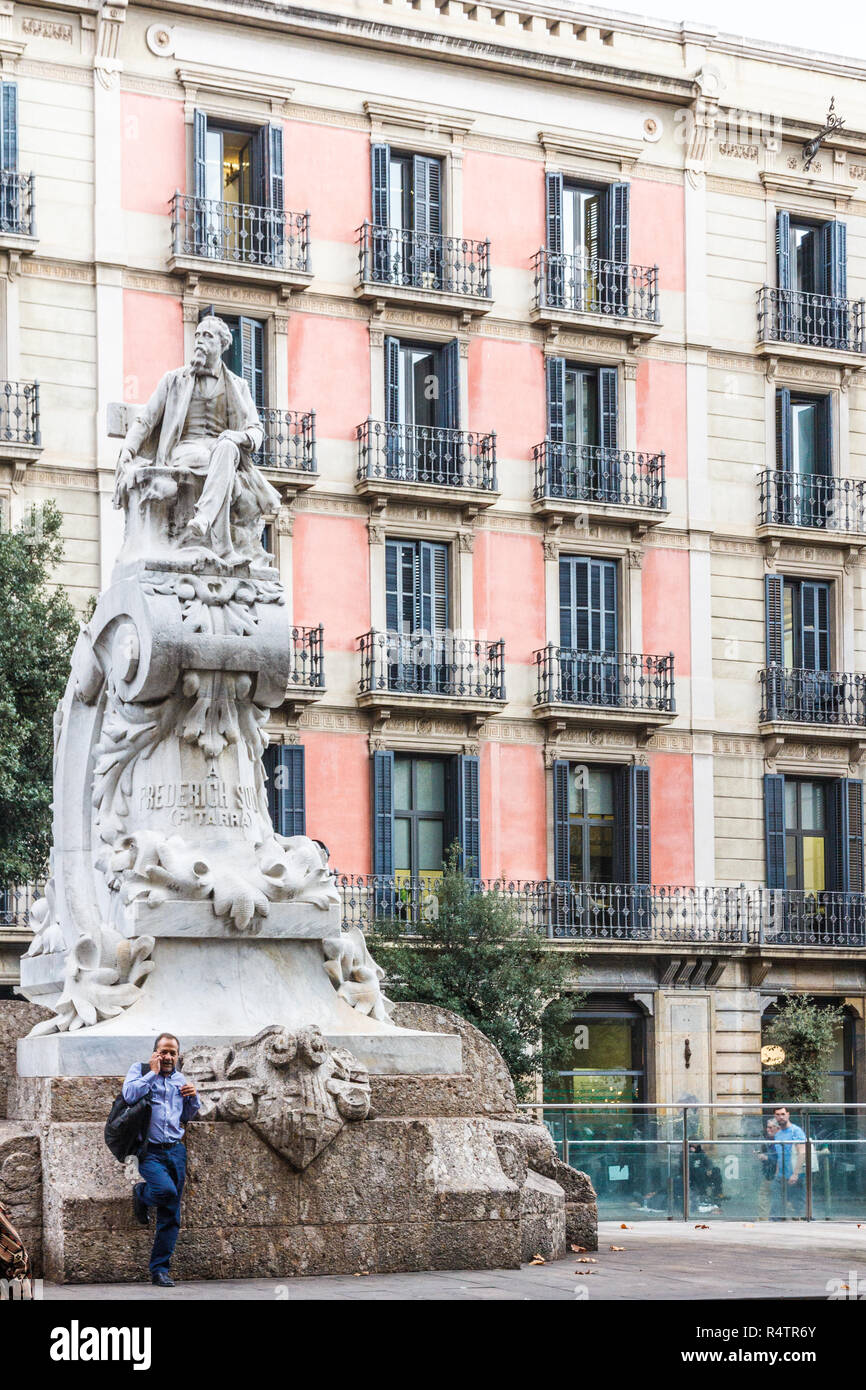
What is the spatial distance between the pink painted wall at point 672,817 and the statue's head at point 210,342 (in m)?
25.9

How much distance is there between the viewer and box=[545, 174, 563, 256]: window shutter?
39594mm

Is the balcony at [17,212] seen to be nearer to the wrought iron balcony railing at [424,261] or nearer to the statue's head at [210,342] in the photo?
the wrought iron balcony railing at [424,261]

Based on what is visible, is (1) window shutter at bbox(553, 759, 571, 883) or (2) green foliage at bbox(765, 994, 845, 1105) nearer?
(2) green foliage at bbox(765, 994, 845, 1105)

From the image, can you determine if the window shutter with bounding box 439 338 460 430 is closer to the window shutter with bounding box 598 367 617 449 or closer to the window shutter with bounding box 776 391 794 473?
the window shutter with bounding box 598 367 617 449

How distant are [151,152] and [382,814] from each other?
1071 centimetres

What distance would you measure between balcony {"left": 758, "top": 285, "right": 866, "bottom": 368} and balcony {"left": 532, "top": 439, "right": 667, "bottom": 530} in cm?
333

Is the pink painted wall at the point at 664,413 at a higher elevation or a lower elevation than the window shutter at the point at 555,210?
lower

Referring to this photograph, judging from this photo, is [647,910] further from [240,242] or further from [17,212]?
[17,212]

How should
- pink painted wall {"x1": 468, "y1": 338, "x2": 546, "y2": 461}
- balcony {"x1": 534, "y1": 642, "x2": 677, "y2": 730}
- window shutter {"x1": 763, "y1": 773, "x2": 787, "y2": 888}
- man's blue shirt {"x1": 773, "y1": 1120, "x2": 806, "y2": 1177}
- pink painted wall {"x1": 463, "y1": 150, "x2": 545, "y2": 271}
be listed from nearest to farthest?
man's blue shirt {"x1": 773, "y1": 1120, "x2": 806, "y2": 1177} → balcony {"x1": 534, "y1": 642, "x2": 677, "y2": 730} → pink painted wall {"x1": 468, "y1": 338, "x2": 546, "y2": 461} → pink painted wall {"x1": 463, "y1": 150, "x2": 545, "y2": 271} → window shutter {"x1": 763, "y1": 773, "x2": 787, "y2": 888}

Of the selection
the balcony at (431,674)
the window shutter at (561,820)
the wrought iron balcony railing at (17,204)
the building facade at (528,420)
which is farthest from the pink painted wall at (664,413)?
the wrought iron balcony railing at (17,204)

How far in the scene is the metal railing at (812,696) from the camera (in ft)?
132

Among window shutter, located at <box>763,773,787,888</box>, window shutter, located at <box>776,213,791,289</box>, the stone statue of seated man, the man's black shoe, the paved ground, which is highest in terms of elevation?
window shutter, located at <box>776,213,791,289</box>

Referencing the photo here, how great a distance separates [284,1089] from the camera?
38.5ft

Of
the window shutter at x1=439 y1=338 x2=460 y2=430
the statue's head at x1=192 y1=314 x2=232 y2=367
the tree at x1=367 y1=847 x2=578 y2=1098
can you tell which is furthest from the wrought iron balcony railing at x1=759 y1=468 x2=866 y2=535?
the statue's head at x1=192 y1=314 x2=232 y2=367
